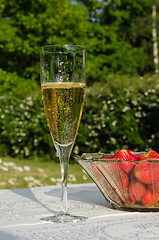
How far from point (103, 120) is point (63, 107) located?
720 centimetres

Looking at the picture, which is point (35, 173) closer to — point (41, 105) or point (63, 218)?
point (41, 105)

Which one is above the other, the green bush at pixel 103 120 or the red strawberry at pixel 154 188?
the red strawberry at pixel 154 188

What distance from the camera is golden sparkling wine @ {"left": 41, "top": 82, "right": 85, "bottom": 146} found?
1.24 meters

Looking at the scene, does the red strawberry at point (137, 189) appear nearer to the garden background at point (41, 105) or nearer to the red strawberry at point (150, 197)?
the red strawberry at point (150, 197)

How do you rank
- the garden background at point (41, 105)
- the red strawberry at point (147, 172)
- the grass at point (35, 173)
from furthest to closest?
the garden background at point (41, 105) < the grass at point (35, 173) < the red strawberry at point (147, 172)

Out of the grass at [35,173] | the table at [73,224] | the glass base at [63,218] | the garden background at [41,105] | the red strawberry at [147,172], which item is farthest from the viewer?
the garden background at [41,105]

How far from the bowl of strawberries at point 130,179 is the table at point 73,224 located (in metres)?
0.04

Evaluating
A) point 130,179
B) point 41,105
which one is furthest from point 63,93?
point 41,105

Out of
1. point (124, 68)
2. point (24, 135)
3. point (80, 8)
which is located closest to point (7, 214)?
point (24, 135)

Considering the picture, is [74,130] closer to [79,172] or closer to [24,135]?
[79,172]

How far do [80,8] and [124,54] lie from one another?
17.1 ft

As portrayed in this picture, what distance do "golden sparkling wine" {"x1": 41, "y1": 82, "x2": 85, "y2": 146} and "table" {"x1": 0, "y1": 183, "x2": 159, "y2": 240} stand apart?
28 cm

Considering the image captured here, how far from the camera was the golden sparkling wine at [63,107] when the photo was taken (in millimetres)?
1243

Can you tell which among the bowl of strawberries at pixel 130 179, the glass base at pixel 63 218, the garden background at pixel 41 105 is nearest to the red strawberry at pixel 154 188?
the bowl of strawberries at pixel 130 179
